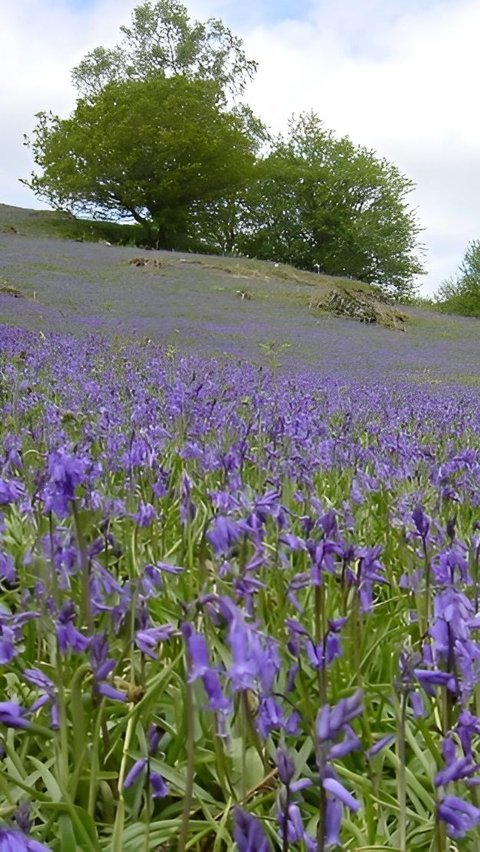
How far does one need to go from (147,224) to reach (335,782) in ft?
113

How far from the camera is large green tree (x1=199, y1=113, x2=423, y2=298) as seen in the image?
37781mm

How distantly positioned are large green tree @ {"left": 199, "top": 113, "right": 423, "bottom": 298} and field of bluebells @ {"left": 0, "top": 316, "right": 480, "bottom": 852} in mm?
36030

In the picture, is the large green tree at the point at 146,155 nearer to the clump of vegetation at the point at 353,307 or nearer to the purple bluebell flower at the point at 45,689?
the clump of vegetation at the point at 353,307

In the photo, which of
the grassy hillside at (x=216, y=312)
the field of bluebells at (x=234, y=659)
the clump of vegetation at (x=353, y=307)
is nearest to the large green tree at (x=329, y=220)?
the grassy hillside at (x=216, y=312)

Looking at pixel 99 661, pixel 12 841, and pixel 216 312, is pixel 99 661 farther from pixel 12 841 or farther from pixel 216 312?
pixel 216 312

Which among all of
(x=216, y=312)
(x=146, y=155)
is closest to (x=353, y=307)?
(x=216, y=312)

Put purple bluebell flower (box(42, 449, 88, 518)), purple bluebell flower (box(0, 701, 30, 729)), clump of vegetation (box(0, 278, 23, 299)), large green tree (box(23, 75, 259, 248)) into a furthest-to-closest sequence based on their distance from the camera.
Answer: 1. large green tree (box(23, 75, 259, 248))
2. clump of vegetation (box(0, 278, 23, 299))
3. purple bluebell flower (box(42, 449, 88, 518))
4. purple bluebell flower (box(0, 701, 30, 729))

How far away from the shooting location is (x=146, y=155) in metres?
32.0

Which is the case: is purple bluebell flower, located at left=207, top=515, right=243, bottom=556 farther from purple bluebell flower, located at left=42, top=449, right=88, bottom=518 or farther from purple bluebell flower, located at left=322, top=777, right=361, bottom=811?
purple bluebell flower, located at left=322, top=777, right=361, bottom=811

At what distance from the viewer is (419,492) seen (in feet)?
8.28

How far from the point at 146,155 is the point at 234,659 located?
3349cm

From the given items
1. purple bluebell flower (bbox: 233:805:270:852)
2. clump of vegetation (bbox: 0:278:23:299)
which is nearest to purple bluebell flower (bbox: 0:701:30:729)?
purple bluebell flower (bbox: 233:805:270:852)

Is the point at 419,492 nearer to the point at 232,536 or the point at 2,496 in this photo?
the point at 232,536

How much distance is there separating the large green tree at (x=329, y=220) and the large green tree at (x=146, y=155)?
11.5ft
